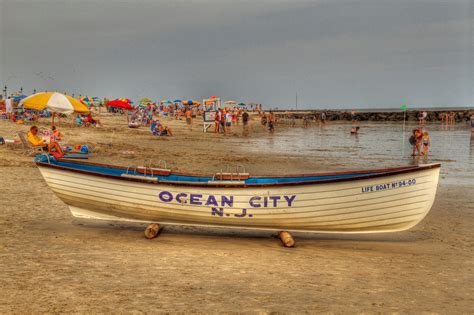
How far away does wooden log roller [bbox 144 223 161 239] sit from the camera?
27.7ft

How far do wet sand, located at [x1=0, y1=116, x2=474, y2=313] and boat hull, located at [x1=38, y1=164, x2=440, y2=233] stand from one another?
416mm

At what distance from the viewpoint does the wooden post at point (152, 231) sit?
27.7 feet

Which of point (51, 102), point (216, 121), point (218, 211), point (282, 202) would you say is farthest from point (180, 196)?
point (216, 121)

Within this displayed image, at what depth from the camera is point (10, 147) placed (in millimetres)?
18844

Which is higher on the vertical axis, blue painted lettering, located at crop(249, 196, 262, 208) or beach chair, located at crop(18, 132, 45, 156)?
beach chair, located at crop(18, 132, 45, 156)

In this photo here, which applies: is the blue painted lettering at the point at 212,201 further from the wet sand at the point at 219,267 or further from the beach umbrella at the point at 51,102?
the beach umbrella at the point at 51,102

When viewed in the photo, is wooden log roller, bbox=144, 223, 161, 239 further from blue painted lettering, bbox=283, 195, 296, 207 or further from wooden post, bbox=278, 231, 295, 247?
blue painted lettering, bbox=283, 195, 296, 207

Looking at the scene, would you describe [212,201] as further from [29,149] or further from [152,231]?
[29,149]

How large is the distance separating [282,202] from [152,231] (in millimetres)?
2446

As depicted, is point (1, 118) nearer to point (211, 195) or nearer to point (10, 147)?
point (10, 147)

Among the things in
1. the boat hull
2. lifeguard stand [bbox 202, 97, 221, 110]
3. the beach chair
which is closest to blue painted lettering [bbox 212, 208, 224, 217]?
the boat hull

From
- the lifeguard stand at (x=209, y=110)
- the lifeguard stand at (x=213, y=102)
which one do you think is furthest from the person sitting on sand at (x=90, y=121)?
the lifeguard stand at (x=213, y=102)

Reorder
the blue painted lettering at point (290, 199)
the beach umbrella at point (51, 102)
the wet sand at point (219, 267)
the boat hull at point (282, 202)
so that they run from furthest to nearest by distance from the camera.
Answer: the beach umbrella at point (51, 102) → the blue painted lettering at point (290, 199) → the boat hull at point (282, 202) → the wet sand at point (219, 267)

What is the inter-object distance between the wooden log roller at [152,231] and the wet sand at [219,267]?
117mm
